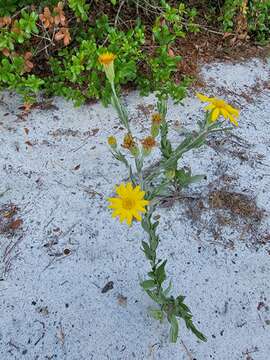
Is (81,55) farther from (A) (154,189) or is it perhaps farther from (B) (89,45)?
(A) (154,189)

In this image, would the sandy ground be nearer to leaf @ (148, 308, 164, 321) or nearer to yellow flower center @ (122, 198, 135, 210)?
leaf @ (148, 308, 164, 321)

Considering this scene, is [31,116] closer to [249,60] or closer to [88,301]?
[88,301]

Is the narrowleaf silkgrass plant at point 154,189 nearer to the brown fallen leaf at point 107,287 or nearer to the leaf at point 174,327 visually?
the leaf at point 174,327

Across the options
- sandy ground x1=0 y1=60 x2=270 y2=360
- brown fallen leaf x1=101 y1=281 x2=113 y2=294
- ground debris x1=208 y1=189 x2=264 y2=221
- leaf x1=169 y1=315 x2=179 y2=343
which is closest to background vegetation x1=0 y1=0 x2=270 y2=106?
sandy ground x1=0 y1=60 x2=270 y2=360

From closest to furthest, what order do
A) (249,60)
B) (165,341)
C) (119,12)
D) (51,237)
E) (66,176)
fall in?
(165,341)
(51,237)
(66,176)
(119,12)
(249,60)

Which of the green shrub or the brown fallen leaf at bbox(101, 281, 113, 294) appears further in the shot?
the green shrub

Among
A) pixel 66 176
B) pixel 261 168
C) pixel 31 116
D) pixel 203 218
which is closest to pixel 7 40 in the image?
pixel 31 116
